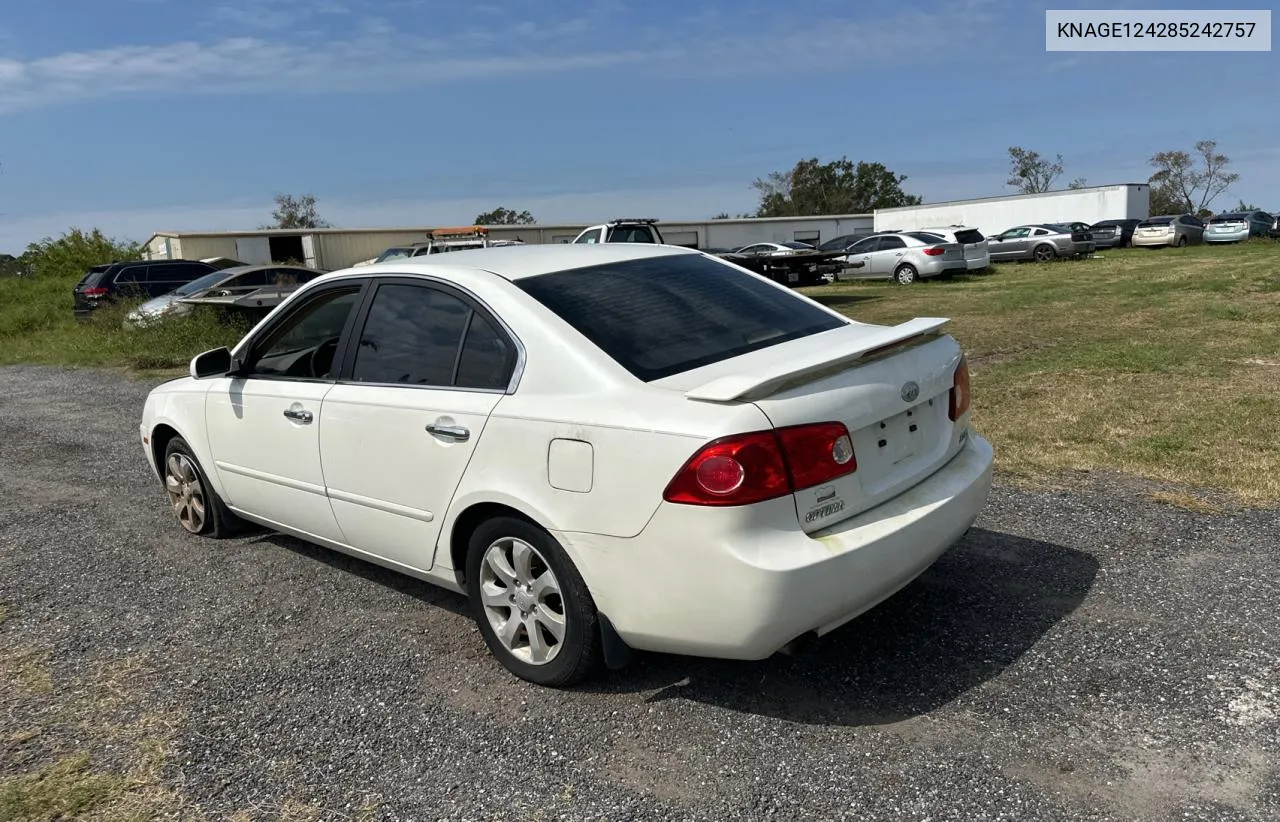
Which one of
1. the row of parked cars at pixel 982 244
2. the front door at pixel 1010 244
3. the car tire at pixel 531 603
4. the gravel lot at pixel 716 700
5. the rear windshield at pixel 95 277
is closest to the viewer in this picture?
the gravel lot at pixel 716 700

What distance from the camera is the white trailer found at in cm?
4194

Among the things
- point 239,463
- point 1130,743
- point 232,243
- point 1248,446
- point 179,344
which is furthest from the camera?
point 232,243

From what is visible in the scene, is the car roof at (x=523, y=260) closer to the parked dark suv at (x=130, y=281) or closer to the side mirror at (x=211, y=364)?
the side mirror at (x=211, y=364)

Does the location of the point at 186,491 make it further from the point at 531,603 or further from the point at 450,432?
the point at 531,603

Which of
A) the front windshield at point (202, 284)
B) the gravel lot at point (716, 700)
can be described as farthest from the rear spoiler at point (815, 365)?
the front windshield at point (202, 284)

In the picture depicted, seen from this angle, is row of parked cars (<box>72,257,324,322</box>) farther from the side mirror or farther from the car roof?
the car roof

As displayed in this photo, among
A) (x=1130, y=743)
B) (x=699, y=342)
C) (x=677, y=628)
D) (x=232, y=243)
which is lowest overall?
(x=1130, y=743)

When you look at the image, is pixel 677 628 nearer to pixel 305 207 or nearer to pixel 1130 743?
pixel 1130 743

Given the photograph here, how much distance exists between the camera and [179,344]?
Result: 14.6 m

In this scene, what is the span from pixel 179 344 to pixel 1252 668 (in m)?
15.1

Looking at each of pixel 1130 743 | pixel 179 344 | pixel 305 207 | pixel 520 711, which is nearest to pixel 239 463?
pixel 520 711

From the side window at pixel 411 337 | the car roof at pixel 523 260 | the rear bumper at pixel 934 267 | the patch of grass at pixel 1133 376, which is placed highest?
the car roof at pixel 523 260

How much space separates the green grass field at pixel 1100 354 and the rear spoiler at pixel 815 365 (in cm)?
251

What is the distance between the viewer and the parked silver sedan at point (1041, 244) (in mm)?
30281
